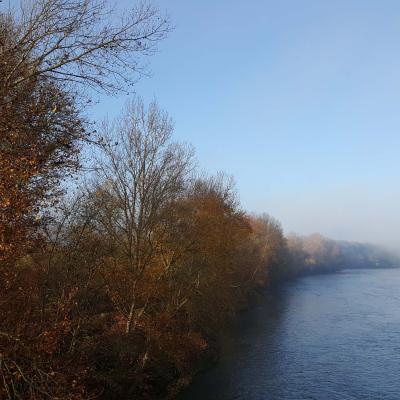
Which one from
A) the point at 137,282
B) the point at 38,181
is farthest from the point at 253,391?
the point at 38,181

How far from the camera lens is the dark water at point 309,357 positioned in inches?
912

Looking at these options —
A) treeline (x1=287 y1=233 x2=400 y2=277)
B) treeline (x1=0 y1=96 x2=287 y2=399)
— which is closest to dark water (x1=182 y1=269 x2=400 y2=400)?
treeline (x1=0 y1=96 x2=287 y2=399)

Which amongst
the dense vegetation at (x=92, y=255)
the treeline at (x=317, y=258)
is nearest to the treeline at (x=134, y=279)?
the dense vegetation at (x=92, y=255)

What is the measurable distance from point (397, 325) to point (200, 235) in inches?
794

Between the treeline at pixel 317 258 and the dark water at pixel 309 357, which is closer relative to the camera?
the dark water at pixel 309 357

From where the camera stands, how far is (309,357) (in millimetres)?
29266

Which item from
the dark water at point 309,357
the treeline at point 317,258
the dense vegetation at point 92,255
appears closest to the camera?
the dense vegetation at point 92,255

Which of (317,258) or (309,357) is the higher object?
(317,258)

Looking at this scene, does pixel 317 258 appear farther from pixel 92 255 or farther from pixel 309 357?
pixel 92 255

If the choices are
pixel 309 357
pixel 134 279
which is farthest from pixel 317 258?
pixel 134 279

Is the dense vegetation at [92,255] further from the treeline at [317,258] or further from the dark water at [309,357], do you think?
the treeline at [317,258]

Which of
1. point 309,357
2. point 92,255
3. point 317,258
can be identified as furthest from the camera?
point 317,258

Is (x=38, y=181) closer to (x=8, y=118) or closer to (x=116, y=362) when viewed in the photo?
(x=8, y=118)

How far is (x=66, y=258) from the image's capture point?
16422 mm
